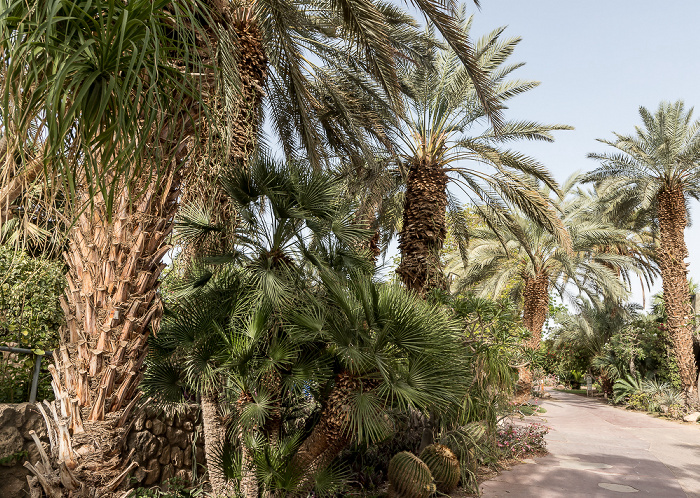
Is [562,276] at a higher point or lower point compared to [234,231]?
higher

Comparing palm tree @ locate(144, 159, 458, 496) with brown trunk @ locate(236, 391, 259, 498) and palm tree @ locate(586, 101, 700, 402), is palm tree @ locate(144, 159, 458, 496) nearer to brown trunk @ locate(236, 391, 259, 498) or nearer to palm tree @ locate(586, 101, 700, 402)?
brown trunk @ locate(236, 391, 259, 498)

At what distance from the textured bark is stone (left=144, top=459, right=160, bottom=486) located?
16861mm

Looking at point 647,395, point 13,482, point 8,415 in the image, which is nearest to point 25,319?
point 8,415

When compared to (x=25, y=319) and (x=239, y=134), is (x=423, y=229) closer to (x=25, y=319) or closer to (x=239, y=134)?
(x=239, y=134)

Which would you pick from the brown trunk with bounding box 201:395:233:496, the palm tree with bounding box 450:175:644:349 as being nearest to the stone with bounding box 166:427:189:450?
the brown trunk with bounding box 201:395:233:496

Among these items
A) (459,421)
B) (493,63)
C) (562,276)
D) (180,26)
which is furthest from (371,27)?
(562,276)

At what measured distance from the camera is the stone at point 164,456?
6.76 metres

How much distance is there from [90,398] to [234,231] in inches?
109

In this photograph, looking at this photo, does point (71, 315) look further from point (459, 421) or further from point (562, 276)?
point (562, 276)

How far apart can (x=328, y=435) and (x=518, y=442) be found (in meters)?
5.81

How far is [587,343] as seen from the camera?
27.6 meters

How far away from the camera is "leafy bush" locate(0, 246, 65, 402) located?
5.36 m

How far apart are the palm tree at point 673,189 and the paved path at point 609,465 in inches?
139

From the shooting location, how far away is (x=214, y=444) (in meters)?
5.88
